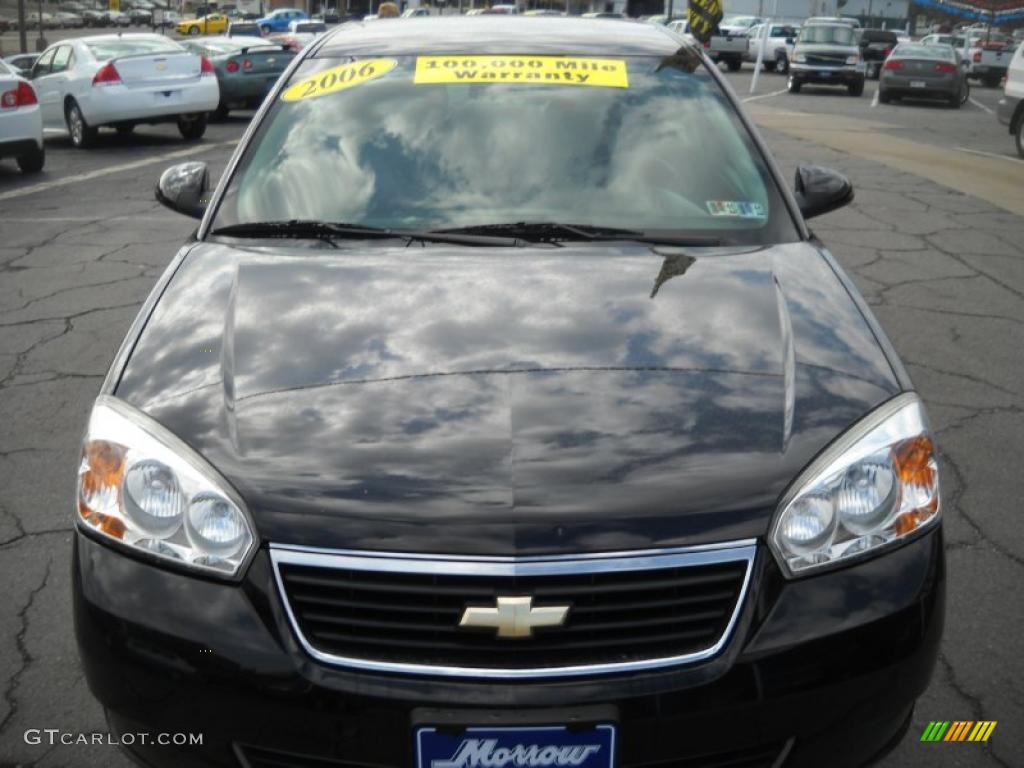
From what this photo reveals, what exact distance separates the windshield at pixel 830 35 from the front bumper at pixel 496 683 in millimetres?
29403

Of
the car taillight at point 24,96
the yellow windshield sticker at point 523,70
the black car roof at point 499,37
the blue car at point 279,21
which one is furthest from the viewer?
the blue car at point 279,21

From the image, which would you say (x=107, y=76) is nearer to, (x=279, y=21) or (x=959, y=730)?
(x=959, y=730)

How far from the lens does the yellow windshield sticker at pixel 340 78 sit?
3.77 m

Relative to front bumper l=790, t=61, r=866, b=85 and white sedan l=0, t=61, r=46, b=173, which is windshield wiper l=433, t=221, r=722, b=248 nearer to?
white sedan l=0, t=61, r=46, b=173

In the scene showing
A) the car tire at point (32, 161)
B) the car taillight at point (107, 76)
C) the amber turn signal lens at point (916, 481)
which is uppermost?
the amber turn signal lens at point (916, 481)

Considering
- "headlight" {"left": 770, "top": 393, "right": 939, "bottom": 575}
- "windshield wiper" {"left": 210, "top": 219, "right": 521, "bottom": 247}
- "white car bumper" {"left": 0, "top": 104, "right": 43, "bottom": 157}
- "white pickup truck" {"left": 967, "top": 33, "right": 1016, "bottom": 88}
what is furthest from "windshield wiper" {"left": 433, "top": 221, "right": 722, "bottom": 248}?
"white pickup truck" {"left": 967, "top": 33, "right": 1016, "bottom": 88}

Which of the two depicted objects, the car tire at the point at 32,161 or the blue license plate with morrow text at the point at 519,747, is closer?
the blue license plate with morrow text at the point at 519,747

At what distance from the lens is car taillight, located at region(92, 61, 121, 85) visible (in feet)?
51.2

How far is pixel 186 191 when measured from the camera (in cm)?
382

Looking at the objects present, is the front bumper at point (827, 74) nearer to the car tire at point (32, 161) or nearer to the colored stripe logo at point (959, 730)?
the car tire at point (32, 161)

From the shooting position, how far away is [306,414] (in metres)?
2.38

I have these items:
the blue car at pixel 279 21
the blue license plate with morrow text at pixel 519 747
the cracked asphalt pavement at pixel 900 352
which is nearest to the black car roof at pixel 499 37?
the cracked asphalt pavement at pixel 900 352

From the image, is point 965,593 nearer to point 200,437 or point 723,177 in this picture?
point 723,177

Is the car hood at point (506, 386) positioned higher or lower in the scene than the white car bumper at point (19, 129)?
higher
